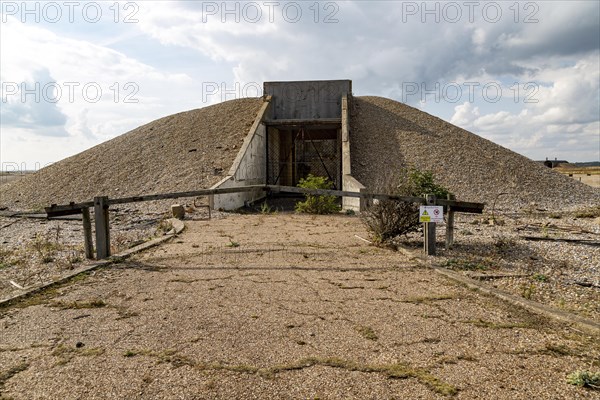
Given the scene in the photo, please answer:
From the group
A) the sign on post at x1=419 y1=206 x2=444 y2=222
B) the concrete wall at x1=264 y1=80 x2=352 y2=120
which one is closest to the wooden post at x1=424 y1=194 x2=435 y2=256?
the sign on post at x1=419 y1=206 x2=444 y2=222

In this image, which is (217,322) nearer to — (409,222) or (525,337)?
(525,337)

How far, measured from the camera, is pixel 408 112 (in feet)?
72.2

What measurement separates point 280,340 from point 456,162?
51.7 feet

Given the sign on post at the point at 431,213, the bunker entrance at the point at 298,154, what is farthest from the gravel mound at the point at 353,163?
the sign on post at the point at 431,213

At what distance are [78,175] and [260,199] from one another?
8659mm

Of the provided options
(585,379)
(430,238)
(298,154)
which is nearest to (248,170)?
(298,154)

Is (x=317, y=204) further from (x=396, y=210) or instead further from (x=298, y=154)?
(x=298, y=154)

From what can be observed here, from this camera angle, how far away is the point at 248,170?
1658cm

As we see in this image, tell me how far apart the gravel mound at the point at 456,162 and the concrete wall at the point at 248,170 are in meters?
4.33

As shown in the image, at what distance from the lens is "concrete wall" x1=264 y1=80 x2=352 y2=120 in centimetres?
2109

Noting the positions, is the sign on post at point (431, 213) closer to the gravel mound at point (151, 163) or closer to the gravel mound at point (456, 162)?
the gravel mound at point (456, 162)

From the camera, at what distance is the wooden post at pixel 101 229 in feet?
21.1

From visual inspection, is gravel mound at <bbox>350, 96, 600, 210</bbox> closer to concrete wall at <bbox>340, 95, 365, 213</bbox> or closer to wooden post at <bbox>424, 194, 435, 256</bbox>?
concrete wall at <bbox>340, 95, 365, 213</bbox>

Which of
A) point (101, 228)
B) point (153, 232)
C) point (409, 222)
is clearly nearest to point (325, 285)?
point (409, 222)
